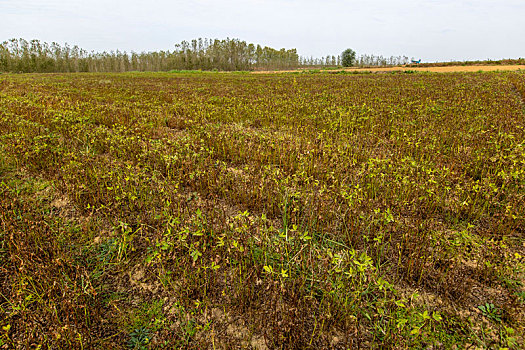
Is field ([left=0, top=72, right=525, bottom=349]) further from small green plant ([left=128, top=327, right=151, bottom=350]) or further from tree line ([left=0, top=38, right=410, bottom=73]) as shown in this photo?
tree line ([left=0, top=38, right=410, bottom=73])

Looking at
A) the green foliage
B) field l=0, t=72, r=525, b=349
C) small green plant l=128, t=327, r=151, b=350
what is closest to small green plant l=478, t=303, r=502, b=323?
field l=0, t=72, r=525, b=349

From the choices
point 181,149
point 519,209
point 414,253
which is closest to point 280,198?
point 414,253

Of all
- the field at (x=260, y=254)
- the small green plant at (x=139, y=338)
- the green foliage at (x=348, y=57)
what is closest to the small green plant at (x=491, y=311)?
the field at (x=260, y=254)

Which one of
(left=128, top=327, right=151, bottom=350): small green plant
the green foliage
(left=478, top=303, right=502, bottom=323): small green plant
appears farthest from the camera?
the green foliage

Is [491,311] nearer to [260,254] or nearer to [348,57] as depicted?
[260,254]

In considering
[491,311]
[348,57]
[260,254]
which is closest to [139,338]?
[260,254]

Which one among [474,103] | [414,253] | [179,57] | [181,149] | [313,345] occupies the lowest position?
[313,345]

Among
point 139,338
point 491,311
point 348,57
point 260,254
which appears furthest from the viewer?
point 348,57

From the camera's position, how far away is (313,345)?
6.82ft

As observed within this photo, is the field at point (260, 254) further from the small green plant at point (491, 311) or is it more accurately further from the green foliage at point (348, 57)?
the green foliage at point (348, 57)

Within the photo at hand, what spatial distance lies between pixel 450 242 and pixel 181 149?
4652mm

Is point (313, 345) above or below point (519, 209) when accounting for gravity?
below

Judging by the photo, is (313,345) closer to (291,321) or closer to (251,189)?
(291,321)

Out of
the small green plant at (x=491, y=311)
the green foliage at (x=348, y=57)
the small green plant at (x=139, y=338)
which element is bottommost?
the small green plant at (x=139, y=338)
